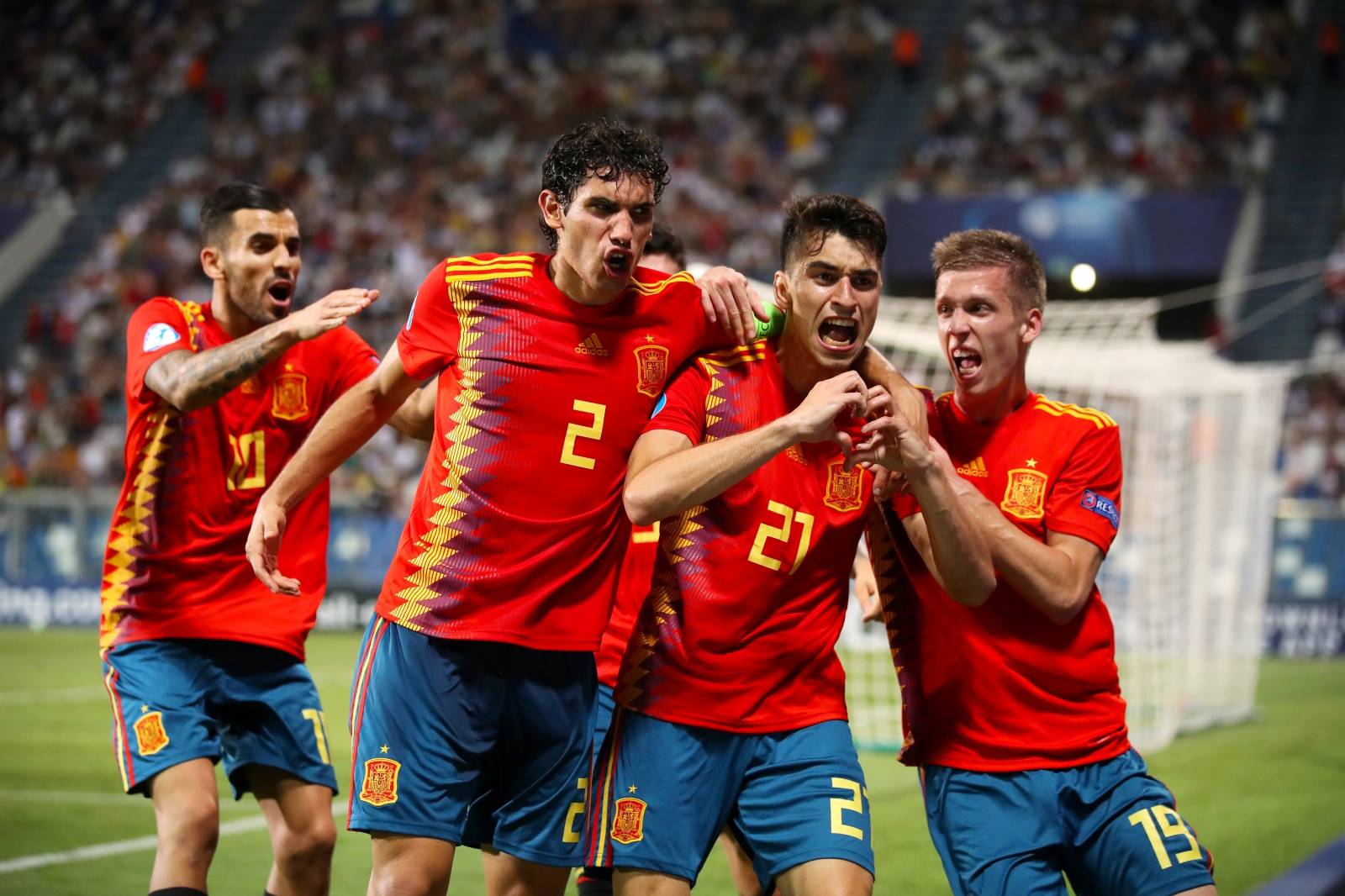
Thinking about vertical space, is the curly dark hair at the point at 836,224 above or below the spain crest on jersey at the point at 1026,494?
above

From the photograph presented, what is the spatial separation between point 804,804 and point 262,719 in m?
2.16

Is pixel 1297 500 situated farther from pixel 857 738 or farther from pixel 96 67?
pixel 96 67

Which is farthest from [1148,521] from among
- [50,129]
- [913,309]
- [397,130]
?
[50,129]

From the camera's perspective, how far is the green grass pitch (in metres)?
7.59

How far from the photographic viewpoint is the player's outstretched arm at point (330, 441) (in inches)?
178

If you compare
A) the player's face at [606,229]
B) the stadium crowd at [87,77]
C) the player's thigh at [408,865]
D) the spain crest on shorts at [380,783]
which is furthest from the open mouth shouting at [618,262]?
the stadium crowd at [87,77]

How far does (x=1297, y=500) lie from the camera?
19328 millimetres

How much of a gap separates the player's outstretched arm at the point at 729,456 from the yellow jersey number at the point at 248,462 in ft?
6.43

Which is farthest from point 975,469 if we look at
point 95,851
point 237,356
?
point 95,851

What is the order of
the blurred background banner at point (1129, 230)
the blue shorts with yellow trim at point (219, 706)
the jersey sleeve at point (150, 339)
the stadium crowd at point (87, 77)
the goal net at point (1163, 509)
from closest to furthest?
the blue shorts with yellow trim at point (219, 706) → the jersey sleeve at point (150, 339) → the goal net at point (1163, 509) → the blurred background banner at point (1129, 230) → the stadium crowd at point (87, 77)

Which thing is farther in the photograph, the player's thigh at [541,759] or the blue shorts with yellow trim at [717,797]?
the player's thigh at [541,759]

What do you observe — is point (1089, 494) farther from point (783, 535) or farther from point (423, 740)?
point (423, 740)

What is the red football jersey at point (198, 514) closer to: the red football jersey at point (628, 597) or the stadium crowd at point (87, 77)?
the red football jersey at point (628, 597)

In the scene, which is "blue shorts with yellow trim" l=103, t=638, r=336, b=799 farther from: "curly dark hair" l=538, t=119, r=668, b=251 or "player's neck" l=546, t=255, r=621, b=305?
"curly dark hair" l=538, t=119, r=668, b=251
